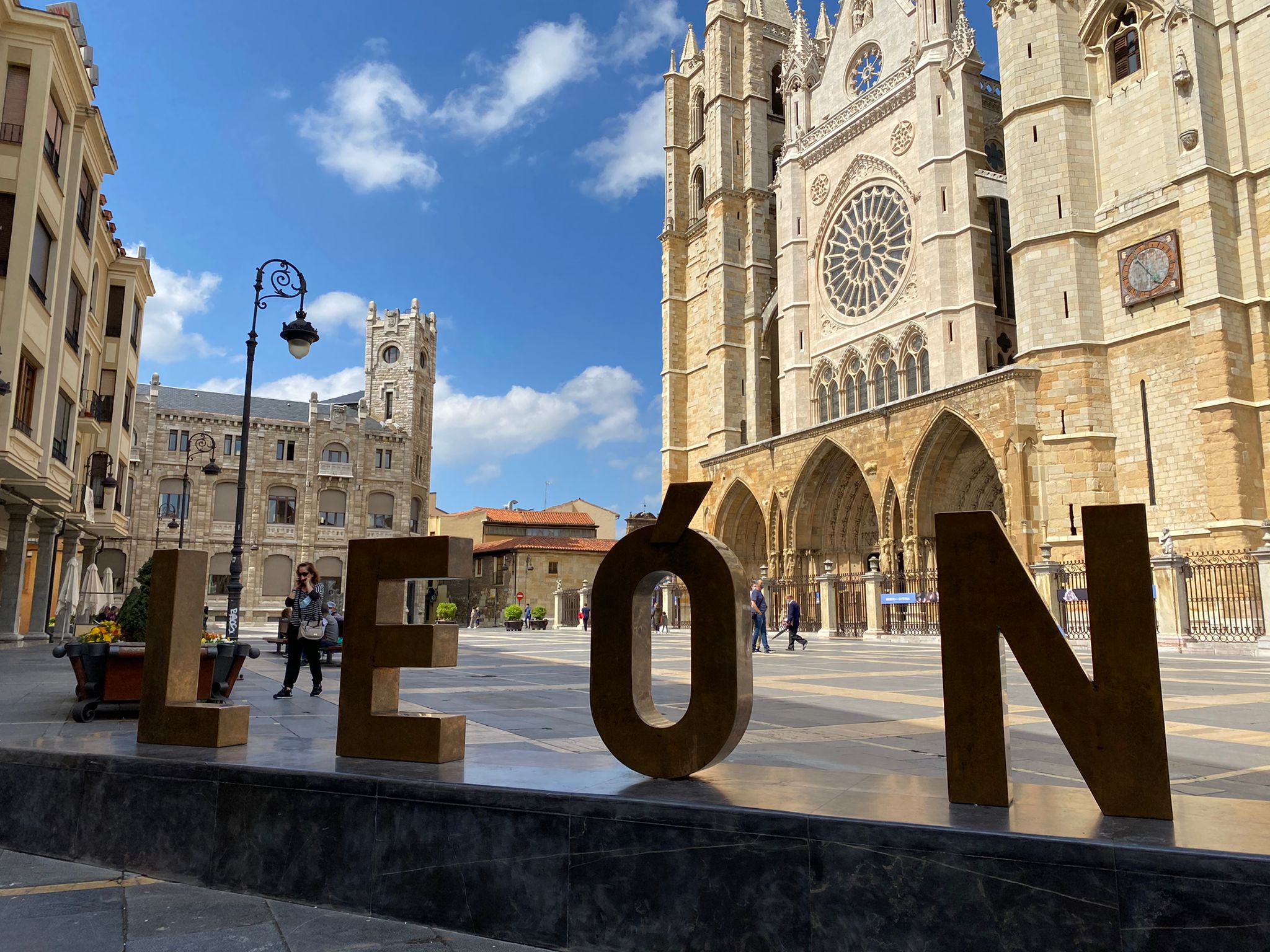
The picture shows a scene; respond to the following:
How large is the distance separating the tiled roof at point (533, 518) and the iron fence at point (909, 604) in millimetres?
38169

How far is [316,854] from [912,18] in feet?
117

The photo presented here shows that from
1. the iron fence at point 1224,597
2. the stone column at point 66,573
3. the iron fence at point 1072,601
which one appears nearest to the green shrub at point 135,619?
the stone column at point 66,573

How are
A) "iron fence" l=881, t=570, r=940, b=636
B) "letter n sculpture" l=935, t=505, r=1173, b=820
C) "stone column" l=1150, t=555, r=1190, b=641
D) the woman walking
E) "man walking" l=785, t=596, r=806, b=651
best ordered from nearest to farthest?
"letter n sculpture" l=935, t=505, r=1173, b=820 < the woman walking < "stone column" l=1150, t=555, r=1190, b=641 < "man walking" l=785, t=596, r=806, b=651 < "iron fence" l=881, t=570, r=940, b=636

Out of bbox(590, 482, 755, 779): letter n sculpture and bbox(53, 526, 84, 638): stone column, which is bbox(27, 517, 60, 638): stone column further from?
bbox(590, 482, 755, 779): letter n sculpture

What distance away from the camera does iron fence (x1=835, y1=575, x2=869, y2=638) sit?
2683 centimetres

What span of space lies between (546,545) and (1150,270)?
119 ft

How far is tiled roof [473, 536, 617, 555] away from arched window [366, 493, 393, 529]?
232 inches

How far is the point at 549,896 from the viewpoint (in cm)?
303

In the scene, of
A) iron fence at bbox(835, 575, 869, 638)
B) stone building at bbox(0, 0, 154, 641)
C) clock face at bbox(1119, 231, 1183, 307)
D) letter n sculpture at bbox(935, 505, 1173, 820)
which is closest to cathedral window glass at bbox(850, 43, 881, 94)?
clock face at bbox(1119, 231, 1183, 307)

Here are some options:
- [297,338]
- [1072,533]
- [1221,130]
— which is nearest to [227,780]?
[297,338]

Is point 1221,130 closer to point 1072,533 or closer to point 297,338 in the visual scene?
point 1072,533

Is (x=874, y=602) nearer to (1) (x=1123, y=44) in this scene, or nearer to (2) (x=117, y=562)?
(1) (x=1123, y=44)

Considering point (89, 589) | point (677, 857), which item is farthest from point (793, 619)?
point (677, 857)

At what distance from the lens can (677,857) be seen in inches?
112
